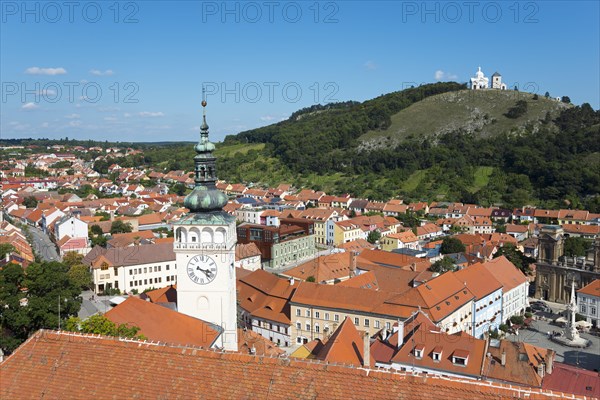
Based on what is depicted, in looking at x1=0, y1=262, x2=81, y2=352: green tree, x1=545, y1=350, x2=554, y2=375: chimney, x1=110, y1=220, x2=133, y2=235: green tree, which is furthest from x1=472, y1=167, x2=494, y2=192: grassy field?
x1=0, y1=262, x2=81, y2=352: green tree

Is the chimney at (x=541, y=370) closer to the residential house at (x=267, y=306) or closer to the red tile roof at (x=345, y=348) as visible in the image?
the red tile roof at (x=345, y=348)

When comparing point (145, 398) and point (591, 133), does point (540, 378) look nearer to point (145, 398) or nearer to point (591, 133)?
point (145, 398)

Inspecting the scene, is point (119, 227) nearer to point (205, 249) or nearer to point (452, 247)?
point (452, 247)

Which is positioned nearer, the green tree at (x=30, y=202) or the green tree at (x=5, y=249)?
the green tree at (x=5, y=249)

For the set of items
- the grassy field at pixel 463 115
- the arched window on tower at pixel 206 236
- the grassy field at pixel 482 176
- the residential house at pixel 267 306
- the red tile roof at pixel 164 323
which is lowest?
the residential house at pixel 267 306

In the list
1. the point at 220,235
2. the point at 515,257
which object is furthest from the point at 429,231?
the point at 220,235

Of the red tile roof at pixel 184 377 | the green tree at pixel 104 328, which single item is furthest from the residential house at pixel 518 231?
the red tile roof at pixel 184 377

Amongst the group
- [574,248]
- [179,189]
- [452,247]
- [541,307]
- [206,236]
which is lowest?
[541,307]
